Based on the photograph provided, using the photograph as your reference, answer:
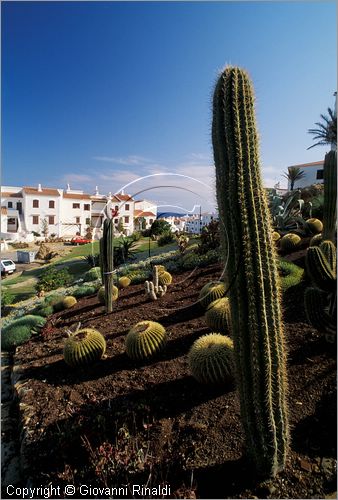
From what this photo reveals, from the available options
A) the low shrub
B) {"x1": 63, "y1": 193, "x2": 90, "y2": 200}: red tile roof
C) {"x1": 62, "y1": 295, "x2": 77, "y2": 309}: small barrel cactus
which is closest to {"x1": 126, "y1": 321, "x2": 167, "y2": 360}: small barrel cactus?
{"x1": 62, "y1": 295, "x2": 77, "y2": 309}: small barrel cactus

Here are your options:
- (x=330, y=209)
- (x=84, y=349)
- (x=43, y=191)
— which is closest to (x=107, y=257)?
(x=84, y=349)

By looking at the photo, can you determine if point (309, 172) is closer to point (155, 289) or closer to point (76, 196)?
point (76, 196)

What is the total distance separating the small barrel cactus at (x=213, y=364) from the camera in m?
3.57

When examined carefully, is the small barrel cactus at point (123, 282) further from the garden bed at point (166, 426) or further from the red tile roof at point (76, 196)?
the red tile roof at point (76, 196)

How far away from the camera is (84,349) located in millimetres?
4836

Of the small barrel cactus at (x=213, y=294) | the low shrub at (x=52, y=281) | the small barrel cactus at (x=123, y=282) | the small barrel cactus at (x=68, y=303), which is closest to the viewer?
the small barrel cactus at (x=213, y=294)

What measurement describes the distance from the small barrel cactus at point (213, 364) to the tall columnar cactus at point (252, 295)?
0.94 m

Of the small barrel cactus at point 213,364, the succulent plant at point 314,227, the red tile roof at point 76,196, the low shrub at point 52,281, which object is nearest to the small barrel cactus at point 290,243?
the succulent plant at point 314,227

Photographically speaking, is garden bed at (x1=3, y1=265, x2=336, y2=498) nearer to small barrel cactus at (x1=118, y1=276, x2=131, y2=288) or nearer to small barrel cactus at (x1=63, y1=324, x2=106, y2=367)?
small barrel cactus at (x1=63, y1=324, x2=106, y2=367)

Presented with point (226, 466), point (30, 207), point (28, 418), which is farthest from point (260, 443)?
point (30, 207)

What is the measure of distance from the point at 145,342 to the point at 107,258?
10.7 ft

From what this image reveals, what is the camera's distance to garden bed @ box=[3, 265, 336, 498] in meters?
2.62

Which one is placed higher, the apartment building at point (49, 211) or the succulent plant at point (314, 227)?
the apartment building at point (49, 211)

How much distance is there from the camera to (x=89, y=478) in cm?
281
